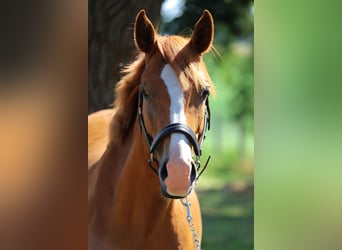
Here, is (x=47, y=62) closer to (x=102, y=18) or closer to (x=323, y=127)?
(x=102, y=18)

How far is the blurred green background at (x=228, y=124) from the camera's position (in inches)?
92.5

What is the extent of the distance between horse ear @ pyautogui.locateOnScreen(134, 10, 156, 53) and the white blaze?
226mm

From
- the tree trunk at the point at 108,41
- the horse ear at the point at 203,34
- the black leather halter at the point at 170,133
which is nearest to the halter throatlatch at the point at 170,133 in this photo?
the black leather halter at the point at 170,133

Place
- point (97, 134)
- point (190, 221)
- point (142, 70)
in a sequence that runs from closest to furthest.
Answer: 1. point (142, 70)
2. point (190, 221)
3. point (97, 134)

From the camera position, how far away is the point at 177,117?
195cm

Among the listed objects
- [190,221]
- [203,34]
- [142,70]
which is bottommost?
[190,221]

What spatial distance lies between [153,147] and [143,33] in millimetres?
482

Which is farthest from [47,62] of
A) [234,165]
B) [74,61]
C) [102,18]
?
[234,165]

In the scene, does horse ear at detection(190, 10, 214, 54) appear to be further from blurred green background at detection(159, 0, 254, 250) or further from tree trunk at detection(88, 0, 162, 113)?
tree trunk at detection(88, 0, 162, 113)

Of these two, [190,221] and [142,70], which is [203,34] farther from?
[190,221]

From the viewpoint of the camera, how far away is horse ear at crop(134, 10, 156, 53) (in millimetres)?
2113

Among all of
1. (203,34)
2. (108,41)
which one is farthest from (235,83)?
(108,41)

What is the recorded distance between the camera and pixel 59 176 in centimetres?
252

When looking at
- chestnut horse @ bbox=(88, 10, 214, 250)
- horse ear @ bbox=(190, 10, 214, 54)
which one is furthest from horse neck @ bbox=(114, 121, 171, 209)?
horse ear @ bbox=(190, 10, 214, 54)
